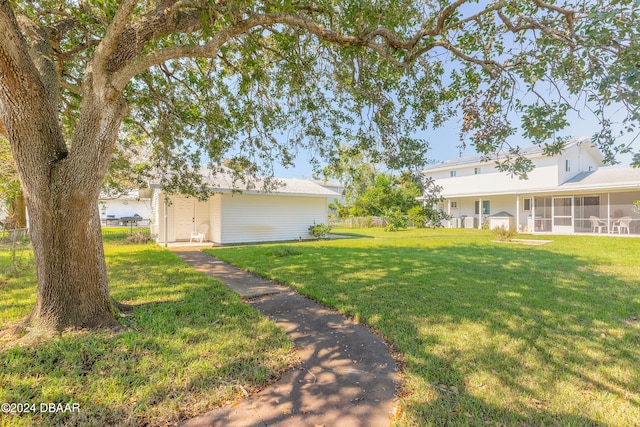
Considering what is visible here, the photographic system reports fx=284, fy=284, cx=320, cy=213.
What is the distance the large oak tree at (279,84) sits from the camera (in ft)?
11.3

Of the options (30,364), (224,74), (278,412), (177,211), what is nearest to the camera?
(278,412)

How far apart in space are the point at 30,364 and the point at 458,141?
21.2ft

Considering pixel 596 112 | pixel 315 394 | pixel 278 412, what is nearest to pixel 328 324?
pixel 315 394

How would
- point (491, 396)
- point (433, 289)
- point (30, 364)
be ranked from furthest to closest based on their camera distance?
point (433, 289) → point (30, 364) → point (491, 396)

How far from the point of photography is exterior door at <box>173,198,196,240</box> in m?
15.4

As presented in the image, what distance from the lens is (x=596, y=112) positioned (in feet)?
12.1

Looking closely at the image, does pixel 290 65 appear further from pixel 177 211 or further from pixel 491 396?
pixel 177 211

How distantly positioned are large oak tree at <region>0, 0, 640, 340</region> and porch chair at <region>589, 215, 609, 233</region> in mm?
18199

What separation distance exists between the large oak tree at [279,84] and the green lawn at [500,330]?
2.48 metres

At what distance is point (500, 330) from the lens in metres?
4.02

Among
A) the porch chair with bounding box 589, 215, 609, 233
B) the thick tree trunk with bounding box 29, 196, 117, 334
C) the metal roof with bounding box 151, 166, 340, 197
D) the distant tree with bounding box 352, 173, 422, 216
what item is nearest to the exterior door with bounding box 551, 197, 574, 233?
the porch chair with bounding box 589, 215, 609, 233

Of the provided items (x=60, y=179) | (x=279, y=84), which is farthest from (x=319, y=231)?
(x=60, y=179)

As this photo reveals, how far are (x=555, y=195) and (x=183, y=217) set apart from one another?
78.5 ft

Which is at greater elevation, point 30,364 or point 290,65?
point 290,65
